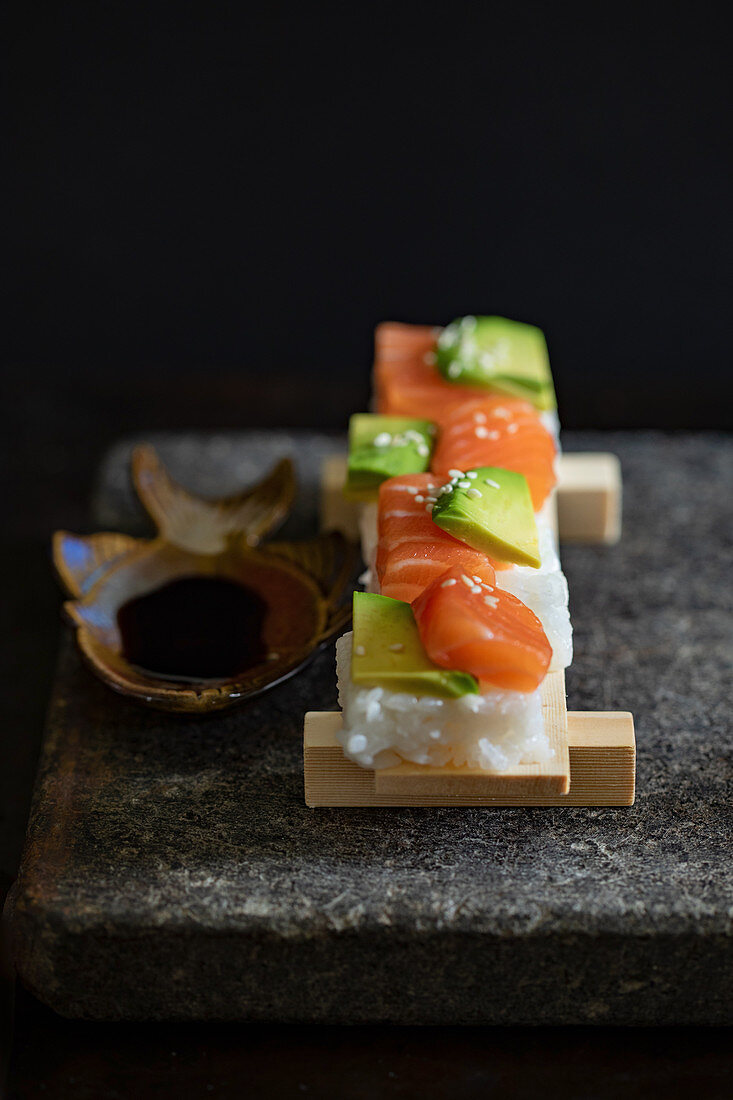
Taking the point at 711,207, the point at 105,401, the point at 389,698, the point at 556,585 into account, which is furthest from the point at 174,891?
the point at 711,207

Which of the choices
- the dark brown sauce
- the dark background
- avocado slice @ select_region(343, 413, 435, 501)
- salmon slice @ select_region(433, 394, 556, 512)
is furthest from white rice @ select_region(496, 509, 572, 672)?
the dark background

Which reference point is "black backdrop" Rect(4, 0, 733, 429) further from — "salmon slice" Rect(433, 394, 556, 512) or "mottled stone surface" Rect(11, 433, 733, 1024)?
"mottled stone surface" Rect(11, 433, 733, 1024)

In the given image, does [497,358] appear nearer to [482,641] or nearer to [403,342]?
[403,342]

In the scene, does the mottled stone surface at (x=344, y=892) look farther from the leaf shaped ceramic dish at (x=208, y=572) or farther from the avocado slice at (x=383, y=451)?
the avocado slice at (x=383, y=451)

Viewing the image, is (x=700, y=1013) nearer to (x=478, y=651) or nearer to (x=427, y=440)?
(x=478, y=651)

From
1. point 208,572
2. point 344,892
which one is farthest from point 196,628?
point 344,892
